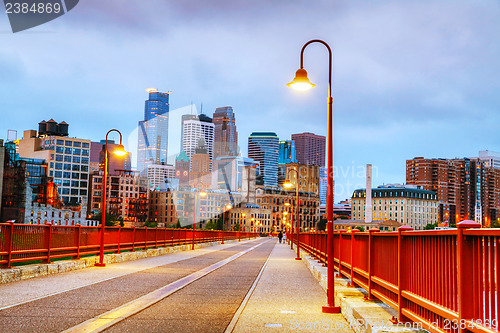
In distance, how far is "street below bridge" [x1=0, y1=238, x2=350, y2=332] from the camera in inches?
360

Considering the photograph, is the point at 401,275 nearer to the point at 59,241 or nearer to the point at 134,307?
the point at 134,307

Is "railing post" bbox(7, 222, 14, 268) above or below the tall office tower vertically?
below

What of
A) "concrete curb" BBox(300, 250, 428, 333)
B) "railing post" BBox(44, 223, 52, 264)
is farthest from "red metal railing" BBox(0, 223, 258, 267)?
"concrete curb" BBox(300, 250, 428, 333)

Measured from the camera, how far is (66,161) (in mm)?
175000

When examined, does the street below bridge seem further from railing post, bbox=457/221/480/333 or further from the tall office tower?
the tall office tower

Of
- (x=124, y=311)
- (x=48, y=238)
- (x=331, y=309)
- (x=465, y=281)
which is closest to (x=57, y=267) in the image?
(x=48, y=238)

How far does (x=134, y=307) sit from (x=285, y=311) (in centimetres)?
322

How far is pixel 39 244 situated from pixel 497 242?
54.8 feet

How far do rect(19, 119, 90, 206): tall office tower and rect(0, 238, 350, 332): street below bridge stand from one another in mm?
164269

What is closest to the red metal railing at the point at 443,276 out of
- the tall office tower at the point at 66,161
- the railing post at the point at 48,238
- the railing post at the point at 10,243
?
the railing post at the point at 10,243

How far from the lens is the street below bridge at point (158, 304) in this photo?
9141 millimetres

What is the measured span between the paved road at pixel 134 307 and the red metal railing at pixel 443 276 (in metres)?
3.12

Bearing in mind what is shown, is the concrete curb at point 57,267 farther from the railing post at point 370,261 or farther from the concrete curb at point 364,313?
the railing post at point 370,261

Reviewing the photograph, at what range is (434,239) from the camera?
600 centimetres
